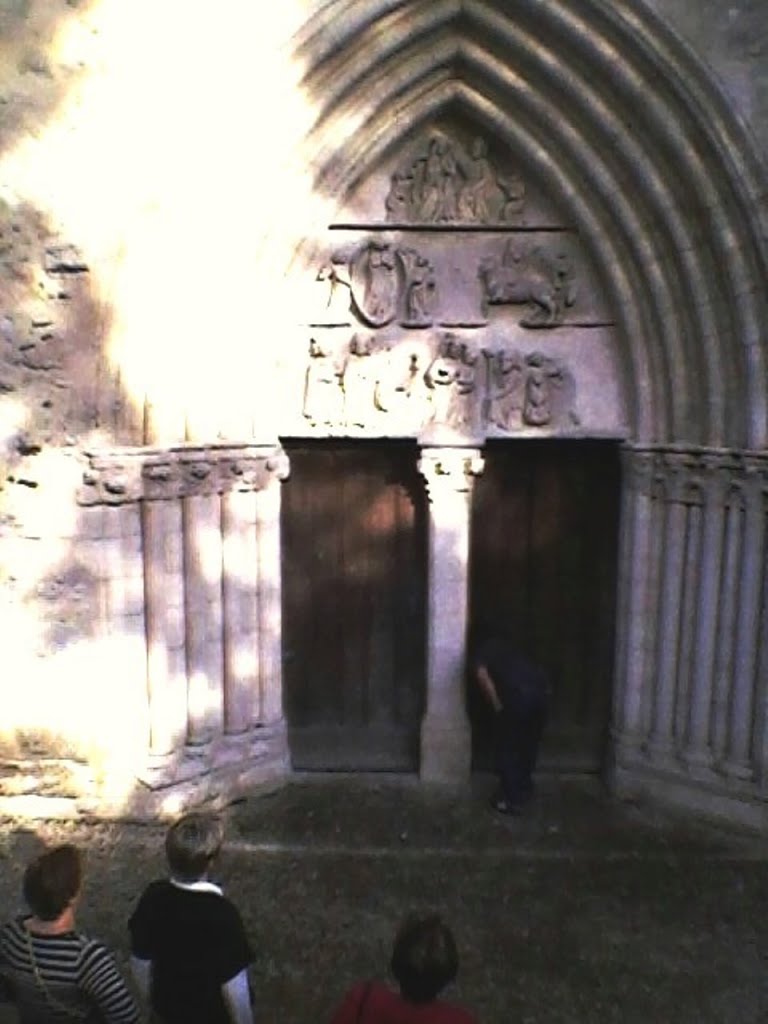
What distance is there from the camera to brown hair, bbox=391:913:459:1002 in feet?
6.25

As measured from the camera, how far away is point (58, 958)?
219cm

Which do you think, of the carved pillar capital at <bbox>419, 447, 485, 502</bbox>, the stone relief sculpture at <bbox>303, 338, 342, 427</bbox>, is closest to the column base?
the carved pillar capital at <bbox>419, 447, 485, 502</bbox>

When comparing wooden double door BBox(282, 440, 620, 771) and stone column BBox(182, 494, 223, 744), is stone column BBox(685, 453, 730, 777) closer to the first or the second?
wooden double door BBox(282, 440, 620, 771)

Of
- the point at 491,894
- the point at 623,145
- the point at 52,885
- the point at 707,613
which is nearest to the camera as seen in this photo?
the point at 52,885

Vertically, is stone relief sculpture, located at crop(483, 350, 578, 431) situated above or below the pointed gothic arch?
below

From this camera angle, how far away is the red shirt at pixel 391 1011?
1.90m

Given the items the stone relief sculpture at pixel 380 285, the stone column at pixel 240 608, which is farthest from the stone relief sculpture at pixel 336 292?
the stone column at pixel 240 608

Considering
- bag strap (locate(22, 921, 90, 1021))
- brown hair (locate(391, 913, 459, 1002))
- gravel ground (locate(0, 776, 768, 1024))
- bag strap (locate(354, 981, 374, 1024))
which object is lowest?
gravel ground (locate(0, 776, 768, 1024))

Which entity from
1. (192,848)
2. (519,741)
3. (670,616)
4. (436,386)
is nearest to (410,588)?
(519,741)

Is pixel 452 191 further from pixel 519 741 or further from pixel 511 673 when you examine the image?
pixel 519 741

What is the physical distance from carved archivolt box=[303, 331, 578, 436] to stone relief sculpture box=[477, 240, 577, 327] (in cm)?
29

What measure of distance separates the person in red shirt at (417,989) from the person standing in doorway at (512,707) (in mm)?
2890

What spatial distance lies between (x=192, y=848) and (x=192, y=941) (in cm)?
23

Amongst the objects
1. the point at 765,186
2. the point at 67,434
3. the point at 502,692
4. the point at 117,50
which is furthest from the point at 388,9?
the point at 502,692
